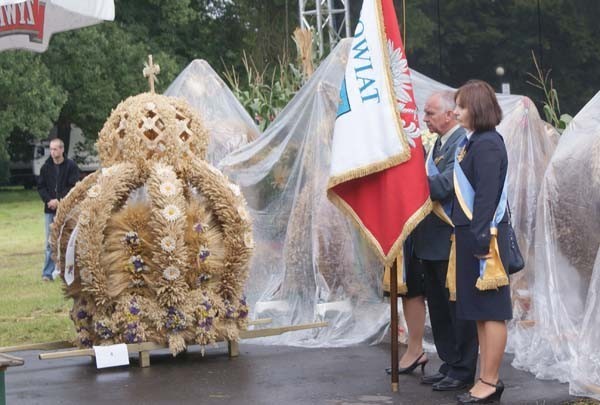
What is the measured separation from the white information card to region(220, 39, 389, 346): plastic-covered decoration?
1.59 meters

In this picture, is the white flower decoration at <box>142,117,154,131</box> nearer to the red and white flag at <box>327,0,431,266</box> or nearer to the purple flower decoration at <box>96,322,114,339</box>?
the purple flower decoration at <box>96,322,114,339</box>

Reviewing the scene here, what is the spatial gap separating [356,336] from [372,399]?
82.1 inches

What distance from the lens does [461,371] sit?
702 centimetres

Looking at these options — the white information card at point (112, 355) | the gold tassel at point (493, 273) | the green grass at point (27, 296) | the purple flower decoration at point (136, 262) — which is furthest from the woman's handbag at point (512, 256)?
the green grass at point (27, 296)

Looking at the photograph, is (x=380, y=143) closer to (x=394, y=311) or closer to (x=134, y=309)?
(x=394, y=311)

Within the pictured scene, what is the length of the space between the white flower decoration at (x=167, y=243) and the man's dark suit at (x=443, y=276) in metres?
1.67

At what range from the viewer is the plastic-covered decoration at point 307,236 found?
9.02 metres

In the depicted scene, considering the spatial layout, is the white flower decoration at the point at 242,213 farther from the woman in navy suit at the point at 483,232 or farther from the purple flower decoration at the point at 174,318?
the woman in navy suit at the point at 483,232

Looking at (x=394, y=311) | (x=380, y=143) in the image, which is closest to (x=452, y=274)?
(x=394, y=311)

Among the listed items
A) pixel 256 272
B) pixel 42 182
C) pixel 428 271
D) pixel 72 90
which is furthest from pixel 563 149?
pixel 72 90

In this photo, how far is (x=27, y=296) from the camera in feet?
42.7

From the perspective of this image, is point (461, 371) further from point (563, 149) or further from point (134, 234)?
point (134, 234)

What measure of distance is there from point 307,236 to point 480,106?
297cm

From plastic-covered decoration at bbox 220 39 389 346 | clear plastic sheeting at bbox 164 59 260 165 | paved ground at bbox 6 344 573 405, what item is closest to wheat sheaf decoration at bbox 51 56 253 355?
paved ground at bbox 6 344 573 405
